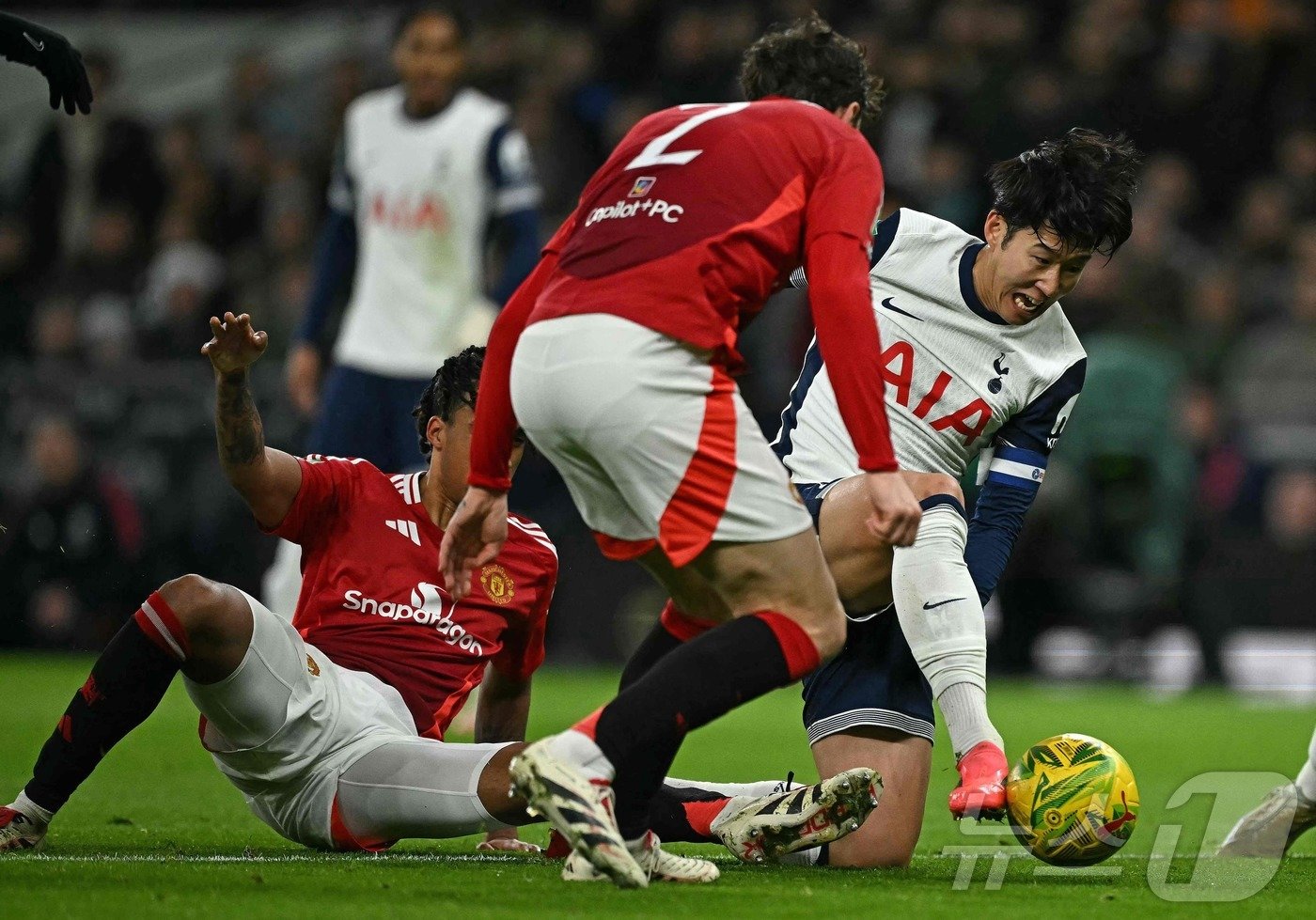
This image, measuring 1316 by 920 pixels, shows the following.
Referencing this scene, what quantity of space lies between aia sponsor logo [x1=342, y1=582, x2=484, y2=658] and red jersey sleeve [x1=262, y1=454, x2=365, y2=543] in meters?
0.19

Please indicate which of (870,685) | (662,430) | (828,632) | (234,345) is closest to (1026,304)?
(870,685)

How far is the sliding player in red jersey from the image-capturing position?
13.6ft

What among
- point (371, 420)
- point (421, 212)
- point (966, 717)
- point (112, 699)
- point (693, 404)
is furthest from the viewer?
point (421, 212)

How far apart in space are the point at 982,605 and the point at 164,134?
10.9 m

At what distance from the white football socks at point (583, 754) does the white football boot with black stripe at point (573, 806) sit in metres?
0.02

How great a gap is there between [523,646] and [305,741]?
659 mm

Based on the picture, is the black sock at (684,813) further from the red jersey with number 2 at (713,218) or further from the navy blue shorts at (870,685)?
the red jersey with number 2 at (713,218)

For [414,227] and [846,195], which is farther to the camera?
[414,227]

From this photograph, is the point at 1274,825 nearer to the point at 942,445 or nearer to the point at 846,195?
the point at 942,445

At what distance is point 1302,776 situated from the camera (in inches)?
186

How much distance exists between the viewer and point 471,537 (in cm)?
402

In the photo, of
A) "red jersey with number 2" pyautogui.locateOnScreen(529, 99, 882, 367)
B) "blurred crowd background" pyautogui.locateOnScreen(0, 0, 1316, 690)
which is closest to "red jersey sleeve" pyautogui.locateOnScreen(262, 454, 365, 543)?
"red jersey with number 2" pyautogui.locateOnScreen(529, 99, 882, 367)

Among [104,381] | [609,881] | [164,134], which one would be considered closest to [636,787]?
[609,881]

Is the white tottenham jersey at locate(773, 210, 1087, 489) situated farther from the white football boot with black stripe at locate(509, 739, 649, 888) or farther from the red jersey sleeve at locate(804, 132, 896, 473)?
the white football boot with black stripe at locate(509, 739, 649, 888)
